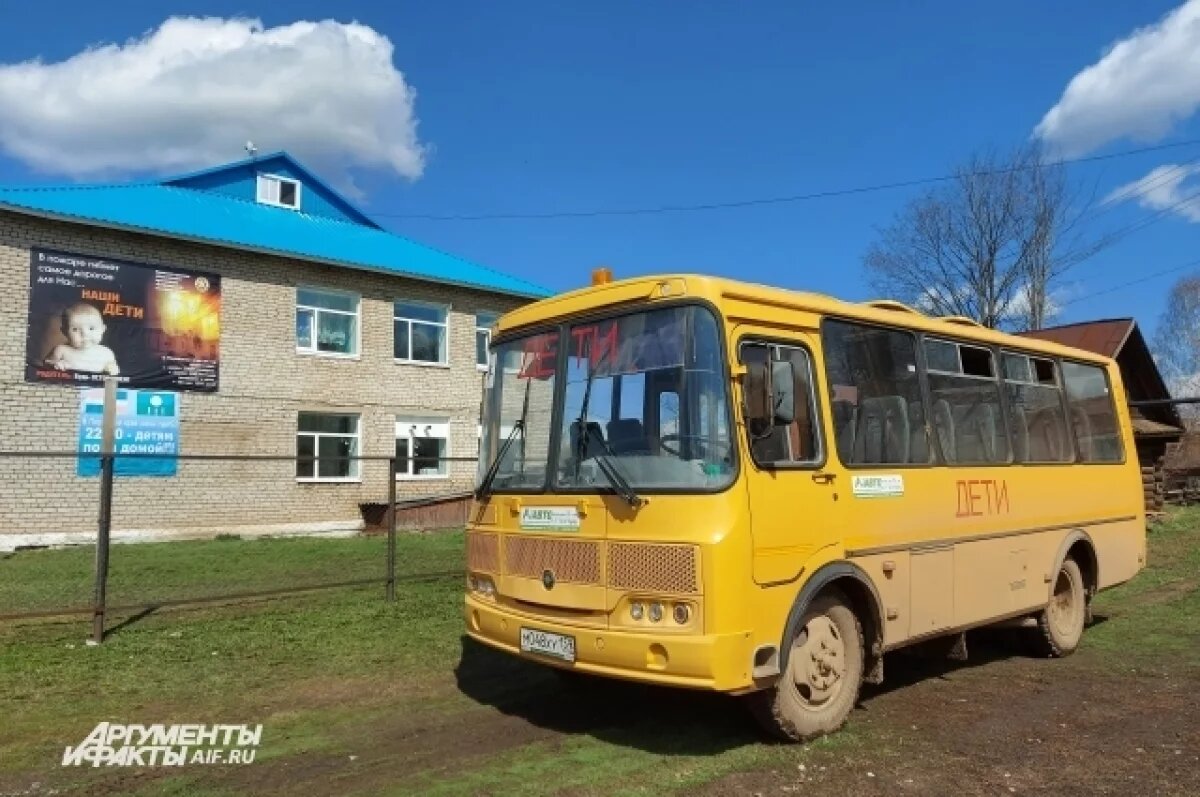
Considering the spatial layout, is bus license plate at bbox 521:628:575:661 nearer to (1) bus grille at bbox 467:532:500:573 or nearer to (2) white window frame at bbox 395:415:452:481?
(1) bus grille at bbox 467:532:500:573

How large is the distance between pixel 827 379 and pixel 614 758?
2.66 meters

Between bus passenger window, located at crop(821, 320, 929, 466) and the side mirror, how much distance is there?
30.9 inches

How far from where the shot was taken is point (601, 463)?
17.5 ft

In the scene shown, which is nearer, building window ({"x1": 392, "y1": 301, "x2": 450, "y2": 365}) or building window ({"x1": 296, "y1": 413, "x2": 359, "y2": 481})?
building window ({"x1": 296, "y1": 413, "x2": 359, "y2": 481})

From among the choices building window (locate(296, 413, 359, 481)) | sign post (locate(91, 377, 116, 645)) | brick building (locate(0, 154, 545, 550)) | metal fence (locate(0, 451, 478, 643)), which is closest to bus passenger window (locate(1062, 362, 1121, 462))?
metal fence (locate(0, 451, 478, 643))

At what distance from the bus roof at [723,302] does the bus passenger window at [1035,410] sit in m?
1.24

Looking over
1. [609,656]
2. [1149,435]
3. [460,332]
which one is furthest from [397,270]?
[1149,435]

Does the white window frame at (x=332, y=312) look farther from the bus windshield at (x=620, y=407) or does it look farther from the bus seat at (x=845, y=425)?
the bus seat at (x=845, y=425)

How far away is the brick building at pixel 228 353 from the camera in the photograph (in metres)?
17.2

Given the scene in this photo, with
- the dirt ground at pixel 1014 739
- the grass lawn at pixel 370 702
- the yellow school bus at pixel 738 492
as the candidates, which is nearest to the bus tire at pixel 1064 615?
the grass lawn at pixel 370 702

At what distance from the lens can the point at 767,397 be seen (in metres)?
5.01

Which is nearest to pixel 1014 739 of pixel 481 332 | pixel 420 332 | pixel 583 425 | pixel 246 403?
pixel 583 425

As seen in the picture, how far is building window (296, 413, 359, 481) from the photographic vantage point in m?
20.8

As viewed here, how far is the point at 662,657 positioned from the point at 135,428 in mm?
16518
